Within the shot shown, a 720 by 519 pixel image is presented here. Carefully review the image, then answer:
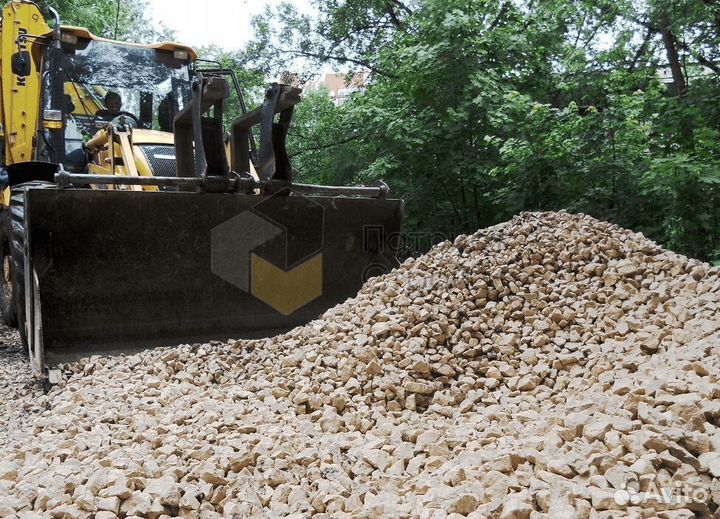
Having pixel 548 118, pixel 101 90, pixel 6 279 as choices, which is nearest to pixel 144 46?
pixel 101 90

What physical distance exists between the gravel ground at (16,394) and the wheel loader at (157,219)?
6.5 inches

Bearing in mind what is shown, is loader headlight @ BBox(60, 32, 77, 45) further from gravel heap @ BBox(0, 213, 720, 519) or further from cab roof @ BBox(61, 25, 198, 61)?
gravel heap @ BBox(0, 213, 720, 519)

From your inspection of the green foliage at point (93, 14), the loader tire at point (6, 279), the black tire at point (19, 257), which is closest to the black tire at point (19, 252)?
the black tire at point (19, 257)

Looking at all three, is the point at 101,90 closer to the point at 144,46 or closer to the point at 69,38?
the point at 69,38

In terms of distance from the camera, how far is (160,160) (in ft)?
17.8

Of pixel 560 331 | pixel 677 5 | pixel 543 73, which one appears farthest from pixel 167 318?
pixel 543 73

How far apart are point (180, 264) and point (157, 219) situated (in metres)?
0.35

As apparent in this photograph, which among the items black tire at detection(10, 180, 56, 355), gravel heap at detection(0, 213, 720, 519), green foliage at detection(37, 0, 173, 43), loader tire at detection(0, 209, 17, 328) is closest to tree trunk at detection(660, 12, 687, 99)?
gravel heap at detection(0, 213, 720, 519)

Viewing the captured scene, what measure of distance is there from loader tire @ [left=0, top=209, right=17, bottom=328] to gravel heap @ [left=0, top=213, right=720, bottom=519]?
6.99 feet

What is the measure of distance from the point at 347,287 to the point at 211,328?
1.18 m

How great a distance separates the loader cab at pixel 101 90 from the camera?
5.58m

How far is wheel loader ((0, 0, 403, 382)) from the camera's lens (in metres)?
4.29

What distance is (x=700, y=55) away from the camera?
6672 mm

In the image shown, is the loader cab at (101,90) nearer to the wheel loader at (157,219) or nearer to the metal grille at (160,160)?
the wheel loader at (157,219)
